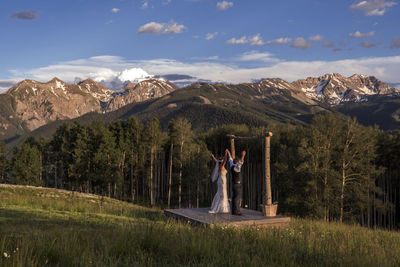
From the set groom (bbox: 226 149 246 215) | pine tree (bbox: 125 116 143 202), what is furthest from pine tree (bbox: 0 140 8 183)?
groom (bbox: 226 149 246 215)

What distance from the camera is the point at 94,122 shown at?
6600 centimetres

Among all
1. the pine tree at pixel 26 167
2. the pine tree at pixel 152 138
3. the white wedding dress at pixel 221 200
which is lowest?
the pine tree at pixel 26 167

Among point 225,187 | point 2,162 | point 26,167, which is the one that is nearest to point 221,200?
point 225,187

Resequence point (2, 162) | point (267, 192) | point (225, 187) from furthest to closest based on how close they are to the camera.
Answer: point (2, 162) < point (225, 187) < point (267, 192)

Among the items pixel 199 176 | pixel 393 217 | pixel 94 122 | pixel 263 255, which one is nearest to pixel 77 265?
pixel 263 255

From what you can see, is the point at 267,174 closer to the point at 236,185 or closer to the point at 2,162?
the point at 236,185

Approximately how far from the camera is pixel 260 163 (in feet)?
209

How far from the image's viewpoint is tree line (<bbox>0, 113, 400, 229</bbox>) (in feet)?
127

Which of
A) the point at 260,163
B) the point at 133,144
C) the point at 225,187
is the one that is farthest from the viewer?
the point at 133,144

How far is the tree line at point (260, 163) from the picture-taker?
1524 inches

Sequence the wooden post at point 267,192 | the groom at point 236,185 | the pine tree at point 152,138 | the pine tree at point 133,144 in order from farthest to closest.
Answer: the pine tree at point 133,144, the pine tree at point 152,138, the groom at point 236,185, the wooden post at point 267,192

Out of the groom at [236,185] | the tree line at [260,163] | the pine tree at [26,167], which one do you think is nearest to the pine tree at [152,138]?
the tree line at [260,163]

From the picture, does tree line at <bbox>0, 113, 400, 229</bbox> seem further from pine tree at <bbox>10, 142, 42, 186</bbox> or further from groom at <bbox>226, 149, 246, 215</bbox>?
groom at <bbox>226, 149, 246, 215</bbox>

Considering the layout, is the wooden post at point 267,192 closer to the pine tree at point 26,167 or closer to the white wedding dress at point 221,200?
the white wedding dress at point 221,200
